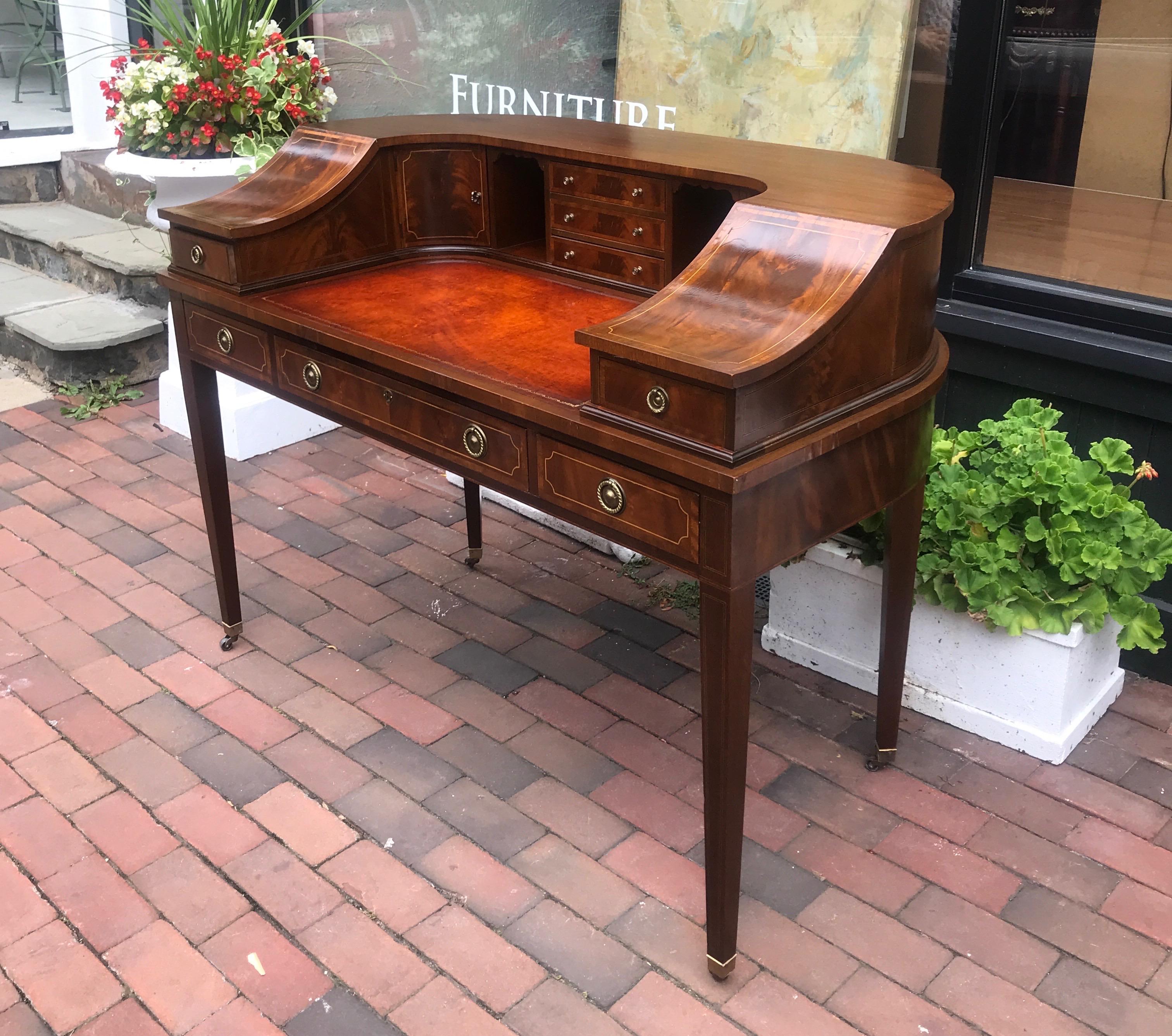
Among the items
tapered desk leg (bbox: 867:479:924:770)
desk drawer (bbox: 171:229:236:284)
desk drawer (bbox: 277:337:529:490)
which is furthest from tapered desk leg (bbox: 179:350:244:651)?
tapered desk leg (bbox: 867:479:924:770)

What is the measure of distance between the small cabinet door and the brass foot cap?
1742mm

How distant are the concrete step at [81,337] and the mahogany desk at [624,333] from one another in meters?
2.14

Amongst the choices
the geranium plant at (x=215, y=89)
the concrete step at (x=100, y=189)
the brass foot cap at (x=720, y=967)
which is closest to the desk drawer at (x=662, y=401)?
the brass foot cap at (x=720, y=967)

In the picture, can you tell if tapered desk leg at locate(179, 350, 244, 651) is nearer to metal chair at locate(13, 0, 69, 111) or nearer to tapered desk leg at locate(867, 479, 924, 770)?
tapered desk leg at locate(867, 479, 924, 770)

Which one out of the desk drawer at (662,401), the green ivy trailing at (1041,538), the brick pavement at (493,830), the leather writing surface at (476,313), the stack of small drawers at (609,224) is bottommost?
the brick pavement at (493,830)

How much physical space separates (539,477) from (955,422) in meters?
1.61

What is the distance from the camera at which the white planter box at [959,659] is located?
110 inches

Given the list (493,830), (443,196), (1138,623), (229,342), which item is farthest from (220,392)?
(1138,623)

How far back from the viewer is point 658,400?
1.89 meters

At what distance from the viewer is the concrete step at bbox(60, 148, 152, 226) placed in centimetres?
586

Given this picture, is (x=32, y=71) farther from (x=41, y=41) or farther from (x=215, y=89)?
(x=215, y=89)

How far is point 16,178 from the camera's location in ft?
20.5

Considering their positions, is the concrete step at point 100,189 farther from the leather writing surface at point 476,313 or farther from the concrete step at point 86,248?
the leather writing surface at point 476,313

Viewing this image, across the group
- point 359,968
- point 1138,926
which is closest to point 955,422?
point 1138,926
